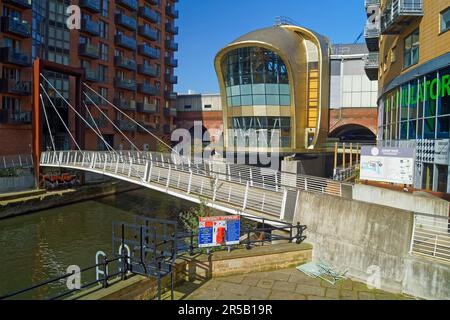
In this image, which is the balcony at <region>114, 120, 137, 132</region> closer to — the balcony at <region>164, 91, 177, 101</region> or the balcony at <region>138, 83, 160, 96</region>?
the balcony at <region>138, 83, 160, 96</region>

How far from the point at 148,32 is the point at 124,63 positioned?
8153 mm

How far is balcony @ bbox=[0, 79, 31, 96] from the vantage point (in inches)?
1191

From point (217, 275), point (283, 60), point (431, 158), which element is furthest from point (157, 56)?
point (217, 275)

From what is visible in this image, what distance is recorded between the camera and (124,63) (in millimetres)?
46000

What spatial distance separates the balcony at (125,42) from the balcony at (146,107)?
7074 millimetres

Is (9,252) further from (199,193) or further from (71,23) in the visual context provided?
(71,23)

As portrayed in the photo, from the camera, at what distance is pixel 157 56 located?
54.1m

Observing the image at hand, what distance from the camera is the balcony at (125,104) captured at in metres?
45.0

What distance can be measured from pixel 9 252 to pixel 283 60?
28787 millimetres

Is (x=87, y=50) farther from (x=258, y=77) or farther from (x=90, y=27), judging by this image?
(x=258, y=77)

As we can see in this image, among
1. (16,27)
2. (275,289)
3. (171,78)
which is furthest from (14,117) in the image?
(171,78)

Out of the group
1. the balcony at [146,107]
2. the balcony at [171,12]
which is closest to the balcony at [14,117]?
the balcony at [146,107]

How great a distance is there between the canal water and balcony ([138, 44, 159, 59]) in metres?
26.9

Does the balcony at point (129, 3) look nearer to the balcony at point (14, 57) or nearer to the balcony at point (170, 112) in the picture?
the balcony at point (170, 112)
